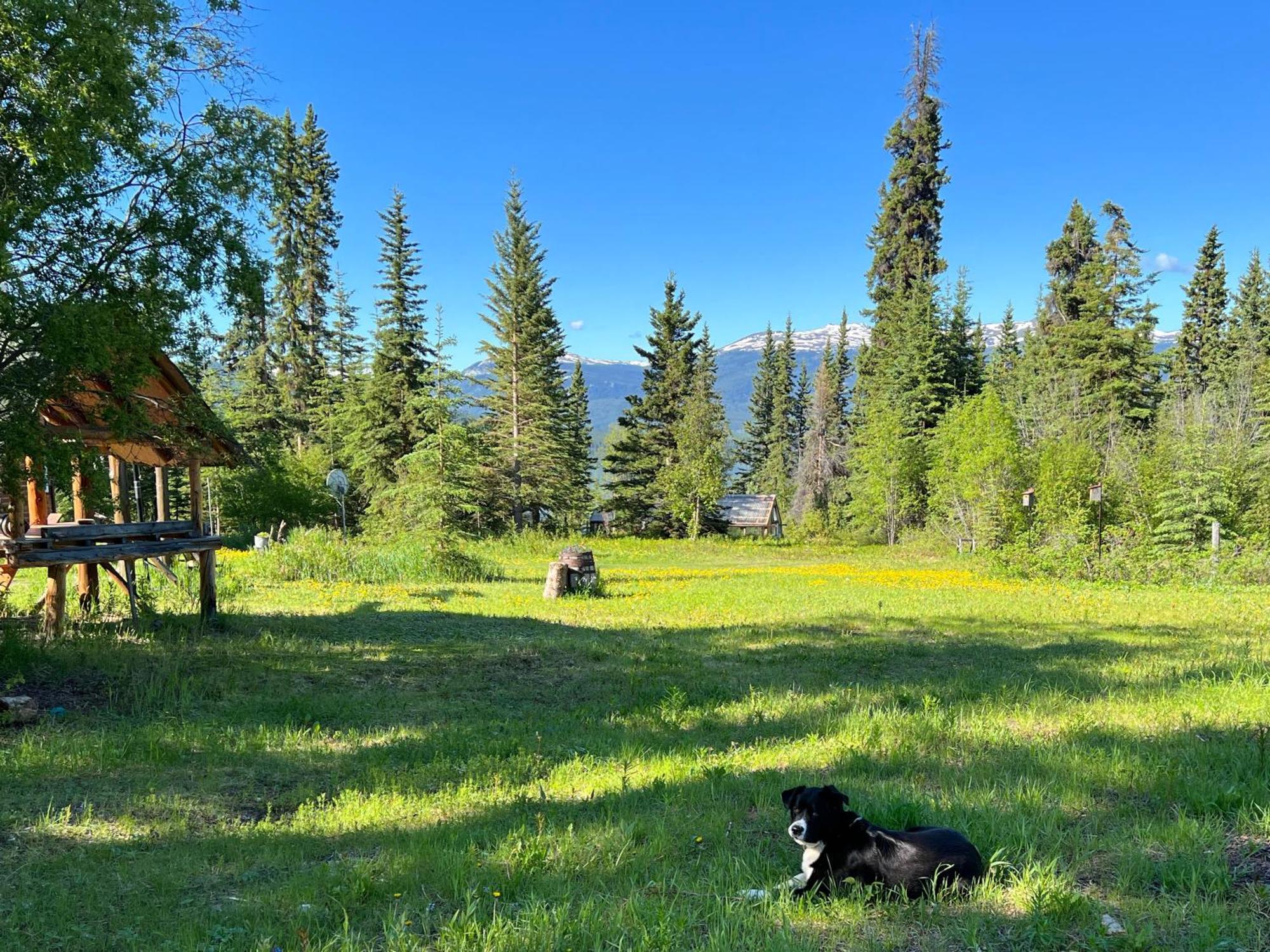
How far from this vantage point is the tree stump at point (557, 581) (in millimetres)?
17703

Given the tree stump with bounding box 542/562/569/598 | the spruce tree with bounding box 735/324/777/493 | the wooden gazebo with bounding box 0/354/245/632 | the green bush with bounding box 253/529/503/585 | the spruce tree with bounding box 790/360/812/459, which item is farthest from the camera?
the spruce tree with bounding box 790/360/812/459

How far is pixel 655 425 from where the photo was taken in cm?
4538

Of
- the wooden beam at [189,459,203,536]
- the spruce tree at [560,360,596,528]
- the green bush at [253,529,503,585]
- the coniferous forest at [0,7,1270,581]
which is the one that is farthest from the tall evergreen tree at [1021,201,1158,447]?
the wooden beam at [189,459,203,536]

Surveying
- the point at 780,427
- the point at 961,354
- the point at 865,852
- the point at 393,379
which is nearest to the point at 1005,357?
the point at 961,354

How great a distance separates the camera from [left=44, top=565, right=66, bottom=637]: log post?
10.3 metres

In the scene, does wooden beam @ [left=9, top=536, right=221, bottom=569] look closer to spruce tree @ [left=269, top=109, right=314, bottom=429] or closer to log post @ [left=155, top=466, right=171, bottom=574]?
log post @ [left=155, top=466, right=171, bottom=574]

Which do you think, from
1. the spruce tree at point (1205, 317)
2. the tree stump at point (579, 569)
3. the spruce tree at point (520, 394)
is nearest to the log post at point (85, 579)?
the tree stump at point (579, 569)

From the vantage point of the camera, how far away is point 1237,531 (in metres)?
22.4

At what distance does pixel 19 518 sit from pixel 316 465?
3075 cm

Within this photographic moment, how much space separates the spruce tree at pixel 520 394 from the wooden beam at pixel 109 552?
27.0 meters

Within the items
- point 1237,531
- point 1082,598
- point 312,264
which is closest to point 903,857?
point 1082,598

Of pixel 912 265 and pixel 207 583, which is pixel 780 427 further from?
pixel 207 583

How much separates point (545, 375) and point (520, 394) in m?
5.43

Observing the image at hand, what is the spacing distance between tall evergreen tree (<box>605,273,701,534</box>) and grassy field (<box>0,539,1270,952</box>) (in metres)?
32.1
